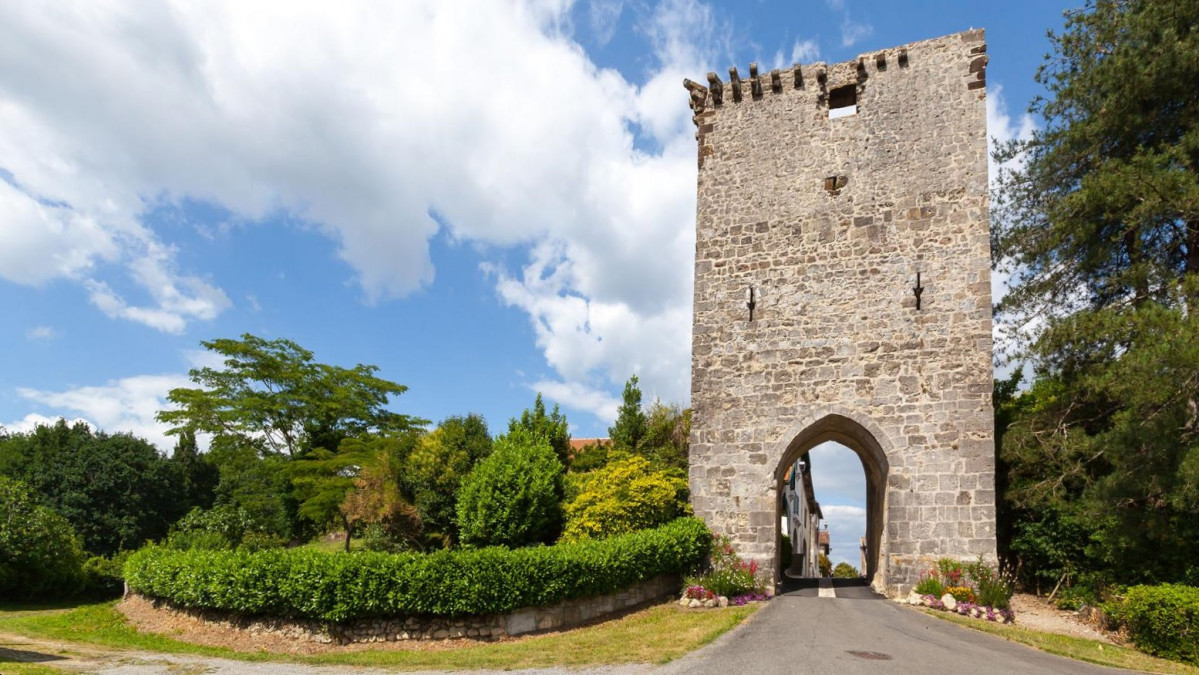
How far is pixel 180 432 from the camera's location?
94.7 ft

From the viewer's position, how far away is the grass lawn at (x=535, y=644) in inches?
341

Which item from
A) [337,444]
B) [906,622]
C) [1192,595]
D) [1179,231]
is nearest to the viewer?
[1192,595]

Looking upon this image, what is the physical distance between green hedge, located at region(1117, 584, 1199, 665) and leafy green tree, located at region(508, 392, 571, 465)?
39.6 feet

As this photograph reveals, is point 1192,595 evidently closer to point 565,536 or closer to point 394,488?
point 565,536

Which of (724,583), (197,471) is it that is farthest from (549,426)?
(197,471)

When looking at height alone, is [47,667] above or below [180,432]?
below

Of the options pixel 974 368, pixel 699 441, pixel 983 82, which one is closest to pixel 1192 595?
pixel 974 368

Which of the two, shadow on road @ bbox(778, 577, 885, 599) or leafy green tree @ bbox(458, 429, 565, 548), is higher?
leafy green tree @ bbox(458, 429, 565, 548)

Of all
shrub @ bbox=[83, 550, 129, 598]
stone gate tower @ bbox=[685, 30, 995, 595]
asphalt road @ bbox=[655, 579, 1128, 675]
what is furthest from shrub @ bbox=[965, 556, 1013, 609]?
shrub @ bbox=[83, 550, 129, 598]

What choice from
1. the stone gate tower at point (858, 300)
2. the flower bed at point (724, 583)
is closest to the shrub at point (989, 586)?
the stone gate tower at point (858, 300)

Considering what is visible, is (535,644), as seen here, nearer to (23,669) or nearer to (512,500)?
(512,500)

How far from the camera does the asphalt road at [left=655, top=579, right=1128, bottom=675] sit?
7.44 metres

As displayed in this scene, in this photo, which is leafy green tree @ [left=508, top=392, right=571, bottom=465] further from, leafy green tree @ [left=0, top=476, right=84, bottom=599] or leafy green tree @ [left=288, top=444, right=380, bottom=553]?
leafy green tree @ [left=0, top=476, right=84, bottom=599]

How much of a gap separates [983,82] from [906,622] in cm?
1034
